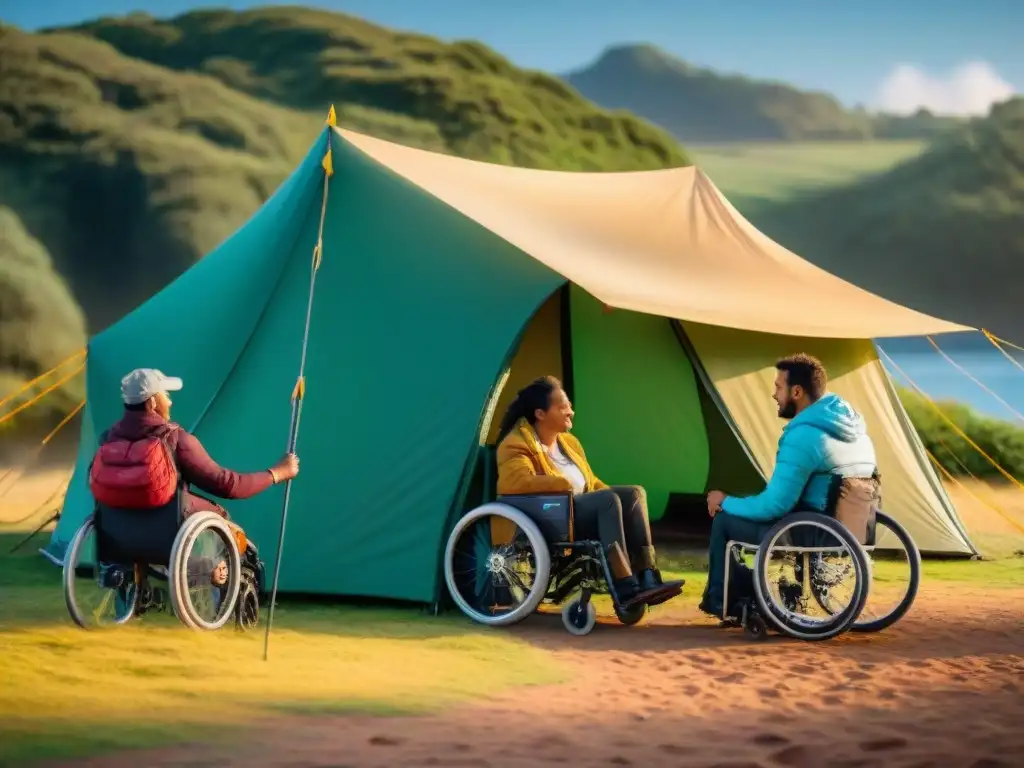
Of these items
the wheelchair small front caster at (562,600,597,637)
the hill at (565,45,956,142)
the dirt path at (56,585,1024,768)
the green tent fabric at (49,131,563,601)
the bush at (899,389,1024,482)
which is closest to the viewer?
the dirt path at (56,585,1024,768)

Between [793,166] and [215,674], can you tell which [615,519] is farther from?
[793,166]

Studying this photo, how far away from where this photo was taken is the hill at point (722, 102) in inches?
2847

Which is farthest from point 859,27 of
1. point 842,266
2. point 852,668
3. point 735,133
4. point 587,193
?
point 852,668

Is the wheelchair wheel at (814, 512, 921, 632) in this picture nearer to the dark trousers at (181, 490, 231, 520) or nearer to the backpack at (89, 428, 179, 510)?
the dark trousers at (181, 490, 231, 520)

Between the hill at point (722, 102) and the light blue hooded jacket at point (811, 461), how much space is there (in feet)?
209

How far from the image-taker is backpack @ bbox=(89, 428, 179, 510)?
5273 mm

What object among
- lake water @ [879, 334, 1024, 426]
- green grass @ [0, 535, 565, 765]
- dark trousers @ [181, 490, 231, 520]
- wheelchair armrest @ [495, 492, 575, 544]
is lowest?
green grass @ [0, 535, 565, 765]

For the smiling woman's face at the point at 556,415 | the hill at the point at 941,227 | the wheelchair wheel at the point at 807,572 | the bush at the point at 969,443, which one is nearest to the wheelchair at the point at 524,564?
the smiling woman's face at the point at 556,415

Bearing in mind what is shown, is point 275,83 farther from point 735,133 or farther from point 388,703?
point 388,703

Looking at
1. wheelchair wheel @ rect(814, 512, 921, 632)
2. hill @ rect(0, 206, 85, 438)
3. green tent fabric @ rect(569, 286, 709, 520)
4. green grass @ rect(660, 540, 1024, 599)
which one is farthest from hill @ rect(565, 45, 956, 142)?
wheelchair wheel @ rect(814, 512, 921, 632)

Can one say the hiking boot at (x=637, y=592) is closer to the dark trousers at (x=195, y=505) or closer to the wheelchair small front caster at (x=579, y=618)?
the wheelchair small front caster at (x=579, y=618)

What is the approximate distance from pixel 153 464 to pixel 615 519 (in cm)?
175

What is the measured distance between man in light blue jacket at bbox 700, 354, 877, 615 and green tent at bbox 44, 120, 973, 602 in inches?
45.9

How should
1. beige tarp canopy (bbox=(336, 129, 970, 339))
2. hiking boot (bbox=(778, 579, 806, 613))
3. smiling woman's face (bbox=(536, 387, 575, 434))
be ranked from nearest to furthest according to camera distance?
hiking boot (bbox=(778, 579, 806, 613))
smiling woman's face (bbox=(536, 387, 575, 434))
beige tarp canopy (bbox=(336, 129, 970, 339))
